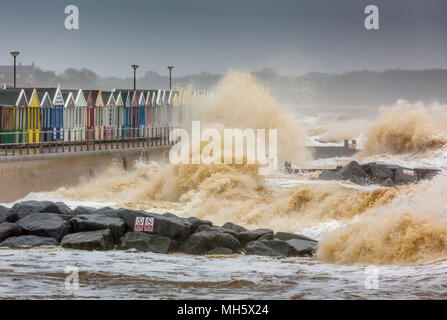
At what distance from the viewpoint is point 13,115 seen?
28000 mm

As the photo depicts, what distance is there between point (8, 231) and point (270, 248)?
A: 15.5 feet

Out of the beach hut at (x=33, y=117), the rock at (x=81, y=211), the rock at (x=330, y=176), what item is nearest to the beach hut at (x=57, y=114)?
the beach hut at (x=33, y=117)

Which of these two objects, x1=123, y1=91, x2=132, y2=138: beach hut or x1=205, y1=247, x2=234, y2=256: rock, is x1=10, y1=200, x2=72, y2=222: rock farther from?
x1=123, y1=91, x2=132, y2=138: beach hut

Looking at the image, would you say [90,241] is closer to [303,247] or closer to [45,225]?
[45,225]

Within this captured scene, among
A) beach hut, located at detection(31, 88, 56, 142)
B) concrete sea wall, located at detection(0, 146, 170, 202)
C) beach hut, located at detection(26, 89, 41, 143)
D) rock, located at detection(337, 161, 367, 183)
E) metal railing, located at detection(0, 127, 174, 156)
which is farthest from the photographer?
beach hut, located at detection(31, 88, 56, 142)

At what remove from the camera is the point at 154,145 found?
3784 cm

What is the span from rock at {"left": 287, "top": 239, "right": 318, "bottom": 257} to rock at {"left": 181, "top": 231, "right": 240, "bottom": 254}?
3.25 feet

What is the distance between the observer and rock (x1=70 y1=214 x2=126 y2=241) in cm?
1529

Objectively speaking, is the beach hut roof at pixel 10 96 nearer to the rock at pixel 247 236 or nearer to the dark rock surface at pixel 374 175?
the dark rock surface at pixel 374 175

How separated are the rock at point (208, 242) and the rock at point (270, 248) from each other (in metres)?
0.26

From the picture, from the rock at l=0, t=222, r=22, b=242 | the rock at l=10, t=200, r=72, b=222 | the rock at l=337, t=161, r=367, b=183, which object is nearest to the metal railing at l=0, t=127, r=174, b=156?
the rock at l=10, t=200, r=72, b=222

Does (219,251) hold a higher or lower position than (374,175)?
lower

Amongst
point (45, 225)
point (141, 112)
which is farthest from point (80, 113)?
point (45, 225)
